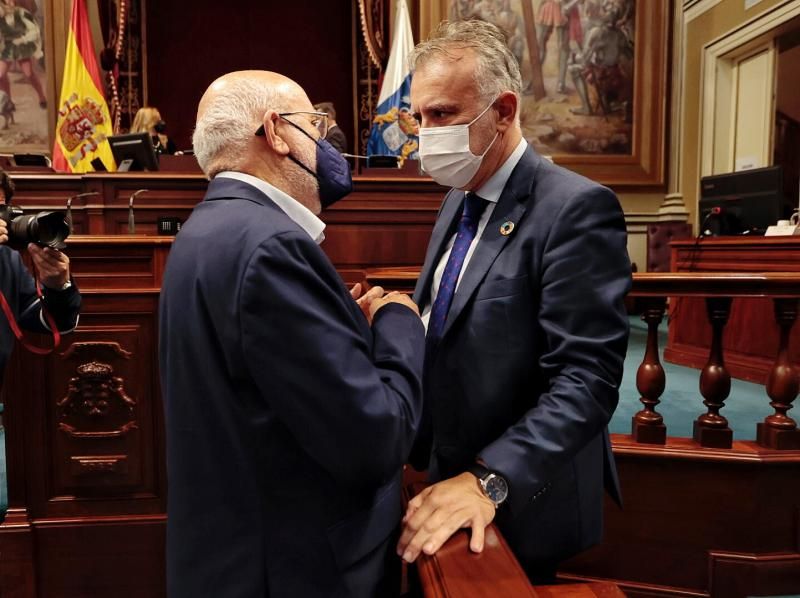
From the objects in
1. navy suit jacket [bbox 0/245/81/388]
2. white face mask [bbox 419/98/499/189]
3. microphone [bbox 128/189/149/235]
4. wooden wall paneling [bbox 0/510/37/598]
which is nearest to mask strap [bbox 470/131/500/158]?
white face mask [bbox 419/98/499/189]

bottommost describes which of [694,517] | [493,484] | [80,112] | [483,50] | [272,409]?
[694,517]

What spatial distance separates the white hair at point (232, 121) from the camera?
120cm

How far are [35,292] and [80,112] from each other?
522cm

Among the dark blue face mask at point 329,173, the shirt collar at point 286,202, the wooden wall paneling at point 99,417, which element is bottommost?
the wooden wall paneling at point 99,417

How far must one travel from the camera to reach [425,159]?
1477 mm

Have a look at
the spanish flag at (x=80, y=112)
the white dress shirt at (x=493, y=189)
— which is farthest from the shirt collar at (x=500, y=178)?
the spanish flag at (x=80, y=112)

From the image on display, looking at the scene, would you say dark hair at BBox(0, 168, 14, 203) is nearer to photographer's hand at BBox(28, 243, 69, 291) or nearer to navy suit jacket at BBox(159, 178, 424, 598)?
photographer's hand at BBox(28, 243, 69, 291)

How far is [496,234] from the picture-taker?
1317mm

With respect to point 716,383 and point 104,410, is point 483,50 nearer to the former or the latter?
point 716,383

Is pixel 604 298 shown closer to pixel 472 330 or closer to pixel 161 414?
pixel 472 330

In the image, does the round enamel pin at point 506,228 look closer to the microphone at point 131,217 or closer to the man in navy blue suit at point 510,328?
the man in navy blue suit at point 510,328

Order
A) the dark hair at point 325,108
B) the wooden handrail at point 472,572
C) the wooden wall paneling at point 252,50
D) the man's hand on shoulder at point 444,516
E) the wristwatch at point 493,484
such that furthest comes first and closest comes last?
the wooden wall paneling at point 252,50
the dark hair at point 325,108
the wristwatch at point 493,484
the man's hand on shoulder at point 444,516
the wooden handrail at point 472,572

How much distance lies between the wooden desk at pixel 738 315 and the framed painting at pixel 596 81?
3321 millimetres

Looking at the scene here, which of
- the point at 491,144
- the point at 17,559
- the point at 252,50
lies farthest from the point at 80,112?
the point at 491,144
